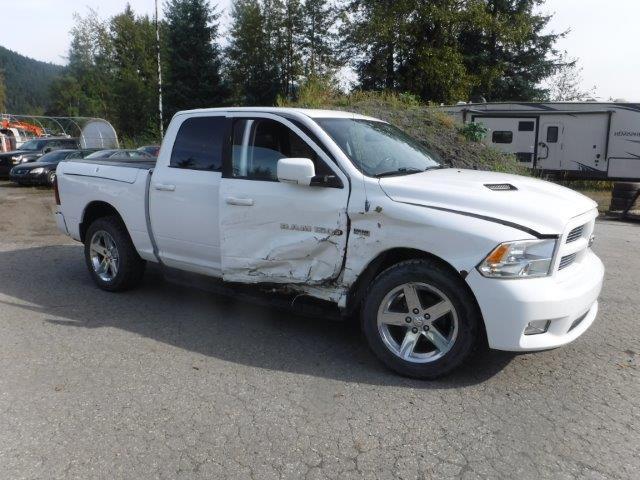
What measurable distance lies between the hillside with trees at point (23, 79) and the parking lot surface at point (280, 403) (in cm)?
14328

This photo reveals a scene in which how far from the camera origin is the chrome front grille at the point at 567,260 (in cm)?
364

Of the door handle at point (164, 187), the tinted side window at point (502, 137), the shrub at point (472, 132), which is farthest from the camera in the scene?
the tinted side window at point (502, 137)

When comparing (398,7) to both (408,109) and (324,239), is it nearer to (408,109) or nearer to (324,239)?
(408,109)

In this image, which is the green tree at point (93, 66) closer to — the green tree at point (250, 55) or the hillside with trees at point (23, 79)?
the green tree at point (250, 55)

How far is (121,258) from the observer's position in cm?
573

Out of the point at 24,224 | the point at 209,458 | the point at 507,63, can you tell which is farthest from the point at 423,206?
the point at 507,63

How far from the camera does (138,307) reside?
215 inches

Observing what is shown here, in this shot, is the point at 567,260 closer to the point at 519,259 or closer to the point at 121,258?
the point at 519,259

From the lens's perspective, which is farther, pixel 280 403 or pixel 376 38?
pixel 376 38

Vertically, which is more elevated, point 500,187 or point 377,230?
point 500,187

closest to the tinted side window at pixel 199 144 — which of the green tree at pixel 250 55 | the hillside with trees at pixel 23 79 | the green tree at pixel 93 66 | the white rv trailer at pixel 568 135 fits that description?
the white rv trailer at pixel 568 135

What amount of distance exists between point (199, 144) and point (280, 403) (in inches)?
102

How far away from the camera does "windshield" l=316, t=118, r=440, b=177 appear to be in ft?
13.9

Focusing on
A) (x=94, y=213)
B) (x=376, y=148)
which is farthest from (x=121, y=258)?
(x=376, y=148)
